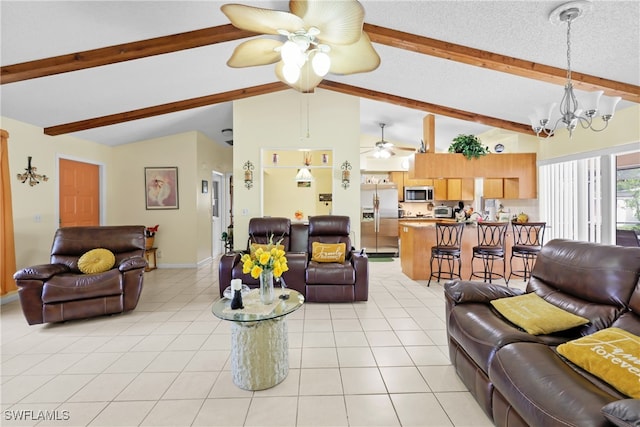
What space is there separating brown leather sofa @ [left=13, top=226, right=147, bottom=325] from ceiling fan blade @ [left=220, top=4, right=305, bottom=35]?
9.15 ft

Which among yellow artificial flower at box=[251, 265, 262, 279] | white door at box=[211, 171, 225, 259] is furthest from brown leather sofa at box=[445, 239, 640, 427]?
white door at box=[211, 171, 225, 259]

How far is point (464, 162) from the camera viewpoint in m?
5.49

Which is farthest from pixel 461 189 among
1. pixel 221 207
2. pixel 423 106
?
pixel 221 207

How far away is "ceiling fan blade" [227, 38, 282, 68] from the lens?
8.03 ft

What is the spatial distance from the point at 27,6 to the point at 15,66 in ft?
3.20

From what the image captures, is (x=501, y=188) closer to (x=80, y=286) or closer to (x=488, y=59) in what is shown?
(x=488, y=59)

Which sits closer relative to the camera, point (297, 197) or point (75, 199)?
point (75, 199)

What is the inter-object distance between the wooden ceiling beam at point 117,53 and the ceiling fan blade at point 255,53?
2.73 feet

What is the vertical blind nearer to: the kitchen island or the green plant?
the kitchen island

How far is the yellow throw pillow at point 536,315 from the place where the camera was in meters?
1.85

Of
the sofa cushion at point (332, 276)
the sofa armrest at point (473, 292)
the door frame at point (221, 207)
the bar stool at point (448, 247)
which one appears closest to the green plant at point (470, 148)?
the bar stool at point (448, 247)

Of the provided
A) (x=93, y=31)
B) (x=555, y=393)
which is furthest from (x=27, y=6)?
(x=555, y=393)

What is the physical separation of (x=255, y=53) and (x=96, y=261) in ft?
9.61

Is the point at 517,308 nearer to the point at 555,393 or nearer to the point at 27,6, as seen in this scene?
the point at 555,393
